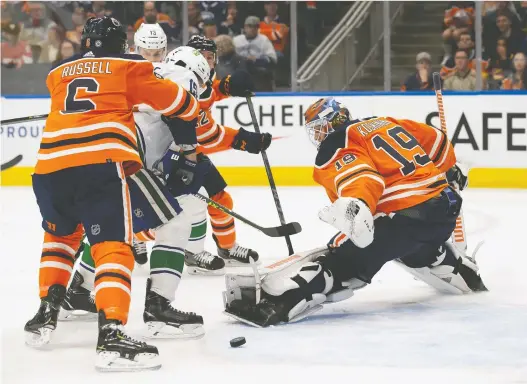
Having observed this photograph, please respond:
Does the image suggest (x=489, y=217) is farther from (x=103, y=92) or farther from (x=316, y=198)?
(x=103, y=92)

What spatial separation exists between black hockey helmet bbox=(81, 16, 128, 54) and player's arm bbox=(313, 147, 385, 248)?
84 cm

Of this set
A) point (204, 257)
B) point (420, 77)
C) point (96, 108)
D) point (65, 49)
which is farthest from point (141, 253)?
point (65, 49)

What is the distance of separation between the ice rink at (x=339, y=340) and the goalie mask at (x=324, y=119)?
0.66 metres

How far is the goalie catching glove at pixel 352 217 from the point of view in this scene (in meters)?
3.32

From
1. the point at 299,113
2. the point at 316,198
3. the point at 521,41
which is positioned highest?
the point at 521,41

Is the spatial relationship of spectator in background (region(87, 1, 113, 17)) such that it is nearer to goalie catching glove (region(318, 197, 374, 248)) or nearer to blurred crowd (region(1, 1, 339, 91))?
blurred crowd (region(1, 1, 339, 91))

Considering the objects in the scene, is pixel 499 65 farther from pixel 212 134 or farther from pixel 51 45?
pixel 212 134

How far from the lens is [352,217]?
Result: 3.32 meters

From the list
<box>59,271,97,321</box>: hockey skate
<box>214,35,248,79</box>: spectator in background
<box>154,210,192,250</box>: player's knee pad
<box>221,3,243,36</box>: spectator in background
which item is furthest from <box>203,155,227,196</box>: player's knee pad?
<box>221,3,243,36</box>: spectator in background

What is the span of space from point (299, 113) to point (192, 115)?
4.67m

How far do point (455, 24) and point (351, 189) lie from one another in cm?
508

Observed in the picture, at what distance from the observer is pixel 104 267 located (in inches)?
120

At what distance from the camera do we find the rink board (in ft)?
24.8

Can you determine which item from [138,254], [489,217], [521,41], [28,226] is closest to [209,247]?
[138,254]
